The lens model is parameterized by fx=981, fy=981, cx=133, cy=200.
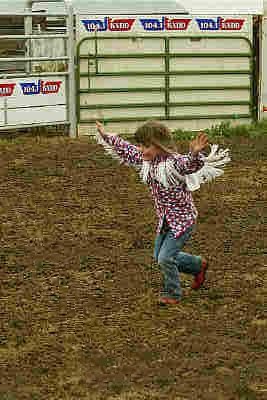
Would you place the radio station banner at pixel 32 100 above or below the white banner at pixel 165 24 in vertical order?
below

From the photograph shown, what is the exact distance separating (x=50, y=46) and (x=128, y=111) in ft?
5.63

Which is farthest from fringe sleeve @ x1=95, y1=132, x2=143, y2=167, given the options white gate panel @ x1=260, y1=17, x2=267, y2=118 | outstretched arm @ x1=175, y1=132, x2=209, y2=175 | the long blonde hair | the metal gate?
white gate panel @ x1=260, y1=17, x2=267, y2=118

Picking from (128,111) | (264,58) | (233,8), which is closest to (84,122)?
(128,111)

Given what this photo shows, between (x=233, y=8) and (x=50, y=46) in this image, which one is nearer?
(x=50, y=46)

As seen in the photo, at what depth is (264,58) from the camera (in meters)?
17.1

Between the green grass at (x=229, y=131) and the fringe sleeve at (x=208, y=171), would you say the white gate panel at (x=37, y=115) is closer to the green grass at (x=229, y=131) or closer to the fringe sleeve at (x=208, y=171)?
the green grass at (x=229, y=131)

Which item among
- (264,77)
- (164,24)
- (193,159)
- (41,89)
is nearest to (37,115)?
(41,89)

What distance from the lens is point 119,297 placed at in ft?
22.8

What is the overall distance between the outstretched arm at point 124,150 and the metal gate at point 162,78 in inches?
346

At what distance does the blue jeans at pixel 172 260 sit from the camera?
663cm

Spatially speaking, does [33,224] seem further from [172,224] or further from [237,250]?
[172,224]

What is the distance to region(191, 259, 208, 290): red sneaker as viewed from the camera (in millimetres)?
6945

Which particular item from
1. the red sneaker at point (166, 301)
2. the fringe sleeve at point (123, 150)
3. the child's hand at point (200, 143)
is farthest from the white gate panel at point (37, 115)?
the child's hand at point (200, 143)

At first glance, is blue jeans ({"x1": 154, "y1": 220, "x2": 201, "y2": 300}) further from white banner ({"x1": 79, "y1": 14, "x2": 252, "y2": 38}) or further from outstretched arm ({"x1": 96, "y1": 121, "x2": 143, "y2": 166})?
white banner ({"x1": 79, "y1": 14, "x2": 252, "y2": 38})
